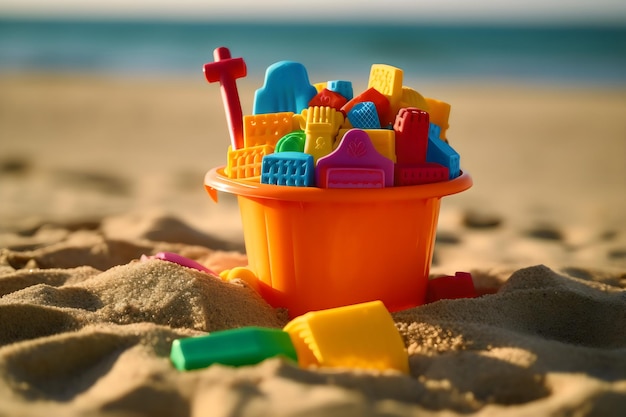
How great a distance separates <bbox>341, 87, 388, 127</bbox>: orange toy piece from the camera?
1941mm

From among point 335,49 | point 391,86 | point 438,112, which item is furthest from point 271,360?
point 335,49

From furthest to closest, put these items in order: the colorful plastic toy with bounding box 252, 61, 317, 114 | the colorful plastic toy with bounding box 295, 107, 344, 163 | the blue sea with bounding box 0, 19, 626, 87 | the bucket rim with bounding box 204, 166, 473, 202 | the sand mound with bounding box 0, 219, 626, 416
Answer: the blue sea with bounding box 0, 19, 626, 87 < the colorful plastic toy with bounding box 252, 61, 317, 114 < the colorful plastic toy with bounding box 295, 107, 344, 163 < the bucket rim with bounding box 204, 166, 473, 202 < the sand mound with bounding box 0, 219, 626, 416

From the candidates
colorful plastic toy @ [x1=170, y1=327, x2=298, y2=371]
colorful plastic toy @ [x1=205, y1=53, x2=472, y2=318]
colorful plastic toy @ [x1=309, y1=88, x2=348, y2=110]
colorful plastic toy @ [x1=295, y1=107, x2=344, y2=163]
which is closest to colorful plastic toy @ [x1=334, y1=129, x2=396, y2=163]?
colorful plastic toy @ [x1=205, y1=53, x2=472, y2=318]

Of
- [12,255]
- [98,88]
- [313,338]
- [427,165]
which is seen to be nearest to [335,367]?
[313,338]

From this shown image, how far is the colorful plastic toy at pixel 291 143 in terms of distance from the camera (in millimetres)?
1860

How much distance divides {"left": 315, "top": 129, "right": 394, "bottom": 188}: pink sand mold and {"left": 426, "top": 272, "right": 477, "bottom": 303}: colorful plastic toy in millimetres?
458

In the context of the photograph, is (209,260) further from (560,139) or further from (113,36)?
(113,36)

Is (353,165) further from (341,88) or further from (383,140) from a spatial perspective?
(341,88)

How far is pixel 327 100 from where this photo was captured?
1.97 meters

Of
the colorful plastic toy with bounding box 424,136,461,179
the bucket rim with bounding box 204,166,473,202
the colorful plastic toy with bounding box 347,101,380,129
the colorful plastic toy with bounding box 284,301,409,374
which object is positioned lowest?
the colorful plastic toy with bounding box 284,301,409,374

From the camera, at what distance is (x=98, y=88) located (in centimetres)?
797

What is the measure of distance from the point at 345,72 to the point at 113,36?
10.7 metres

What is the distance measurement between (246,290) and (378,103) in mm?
674

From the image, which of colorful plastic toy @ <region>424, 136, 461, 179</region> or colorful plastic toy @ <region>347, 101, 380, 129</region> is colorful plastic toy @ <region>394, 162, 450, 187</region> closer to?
colorful plastic toy @ <region>424, 136, 461, 179</region>
